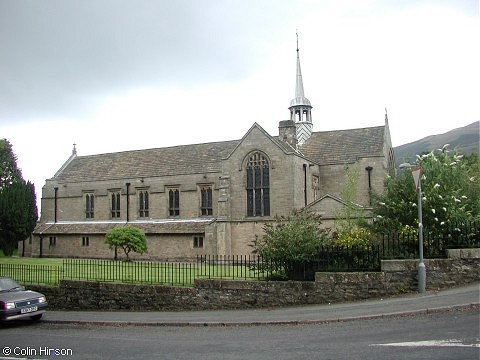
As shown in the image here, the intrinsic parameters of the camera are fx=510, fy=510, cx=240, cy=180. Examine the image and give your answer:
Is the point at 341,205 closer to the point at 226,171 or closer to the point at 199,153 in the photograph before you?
the point at 226,171

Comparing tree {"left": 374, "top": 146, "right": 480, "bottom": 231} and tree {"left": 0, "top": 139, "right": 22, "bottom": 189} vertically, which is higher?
tree {"left": 0, "top": 139, "right": 22, "bottom": 189}

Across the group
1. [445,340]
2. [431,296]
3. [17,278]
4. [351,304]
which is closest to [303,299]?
[351,304]

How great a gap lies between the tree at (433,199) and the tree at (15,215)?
33165 mm

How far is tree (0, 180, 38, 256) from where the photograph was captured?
43594 millimetres

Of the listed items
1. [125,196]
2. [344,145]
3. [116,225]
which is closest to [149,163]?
[125,196]

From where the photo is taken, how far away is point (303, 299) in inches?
648

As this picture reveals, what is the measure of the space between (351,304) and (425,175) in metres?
7.24

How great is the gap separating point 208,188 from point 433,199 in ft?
82.6

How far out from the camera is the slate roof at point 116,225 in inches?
1596

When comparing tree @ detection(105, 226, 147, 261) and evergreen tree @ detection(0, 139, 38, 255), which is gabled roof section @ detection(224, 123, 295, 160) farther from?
evergreen tree @ detection(0, 139, 38, 255)

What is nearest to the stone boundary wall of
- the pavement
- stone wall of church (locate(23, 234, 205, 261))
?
the pavement

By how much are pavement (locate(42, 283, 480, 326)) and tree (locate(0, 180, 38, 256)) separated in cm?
2889

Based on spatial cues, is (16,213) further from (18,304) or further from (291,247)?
(291,247)

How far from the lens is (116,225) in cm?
4484
